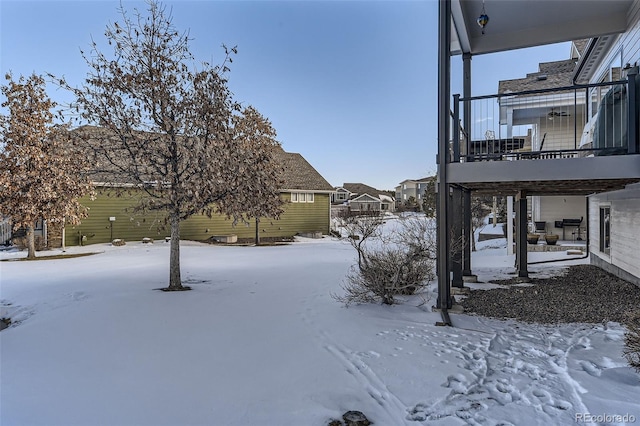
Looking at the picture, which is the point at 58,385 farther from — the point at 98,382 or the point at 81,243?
the point at 81,243

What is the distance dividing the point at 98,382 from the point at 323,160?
101 feet

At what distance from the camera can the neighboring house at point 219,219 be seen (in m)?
15.8

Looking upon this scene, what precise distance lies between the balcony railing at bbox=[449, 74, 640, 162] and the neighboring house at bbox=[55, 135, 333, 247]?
8444mm

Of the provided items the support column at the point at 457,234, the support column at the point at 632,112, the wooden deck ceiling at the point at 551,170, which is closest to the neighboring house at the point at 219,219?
the support column at the point at 457,234

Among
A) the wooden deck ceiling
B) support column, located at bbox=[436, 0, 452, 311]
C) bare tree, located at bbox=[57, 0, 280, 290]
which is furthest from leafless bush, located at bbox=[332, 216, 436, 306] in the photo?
bare tree, located at bbox=[57, 0, 280, 290]

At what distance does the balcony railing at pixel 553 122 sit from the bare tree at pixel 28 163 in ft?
39.3

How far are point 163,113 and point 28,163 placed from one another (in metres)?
8.70

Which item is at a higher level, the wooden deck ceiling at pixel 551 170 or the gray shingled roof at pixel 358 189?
the gray shingled roof at pixel 358 189

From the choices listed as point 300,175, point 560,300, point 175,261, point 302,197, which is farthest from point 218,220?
point 560,300

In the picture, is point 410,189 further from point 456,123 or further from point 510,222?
point 456,123

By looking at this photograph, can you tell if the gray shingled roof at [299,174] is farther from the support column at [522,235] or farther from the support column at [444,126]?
the support column at [444,126]

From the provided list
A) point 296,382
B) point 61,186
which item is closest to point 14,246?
point 61,186

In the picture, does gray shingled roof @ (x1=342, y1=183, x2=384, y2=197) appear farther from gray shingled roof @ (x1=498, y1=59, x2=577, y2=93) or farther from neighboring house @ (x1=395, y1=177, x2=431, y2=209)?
gray shingled roof @ (x1=498, y1=59, x2=577, y2=93)

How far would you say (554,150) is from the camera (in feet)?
19.9
